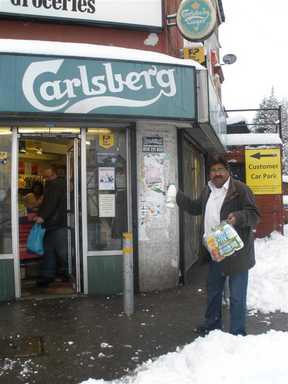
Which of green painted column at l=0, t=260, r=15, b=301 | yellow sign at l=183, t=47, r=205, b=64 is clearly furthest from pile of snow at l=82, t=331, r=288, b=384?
yellow sign at l=183, t=47, r=205, b=64

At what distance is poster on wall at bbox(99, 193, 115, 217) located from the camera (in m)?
7.09

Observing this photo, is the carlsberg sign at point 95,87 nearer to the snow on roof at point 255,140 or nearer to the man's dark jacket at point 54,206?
the man's dark jacket at point 54,206

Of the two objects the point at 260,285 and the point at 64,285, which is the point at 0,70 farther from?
the point at 260,285

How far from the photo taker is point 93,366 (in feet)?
14.5

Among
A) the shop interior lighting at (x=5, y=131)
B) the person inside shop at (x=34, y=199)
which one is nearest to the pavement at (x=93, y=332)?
the person inside shop at (x=34, y=199)

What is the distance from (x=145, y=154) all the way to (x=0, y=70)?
2273 millimetres

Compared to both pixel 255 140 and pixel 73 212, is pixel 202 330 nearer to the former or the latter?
pixel 73 212

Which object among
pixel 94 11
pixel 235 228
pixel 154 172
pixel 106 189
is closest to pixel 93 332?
pixel 235 228

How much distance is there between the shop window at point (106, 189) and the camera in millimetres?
7070

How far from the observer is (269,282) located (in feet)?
23.2

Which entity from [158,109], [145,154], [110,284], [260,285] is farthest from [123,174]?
[260,285]

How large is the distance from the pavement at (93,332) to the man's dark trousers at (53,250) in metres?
0.87

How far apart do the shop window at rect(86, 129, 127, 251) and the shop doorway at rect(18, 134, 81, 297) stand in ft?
0.65

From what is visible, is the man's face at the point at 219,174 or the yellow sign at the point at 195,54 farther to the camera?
the yellow sign at the point at 195,54
